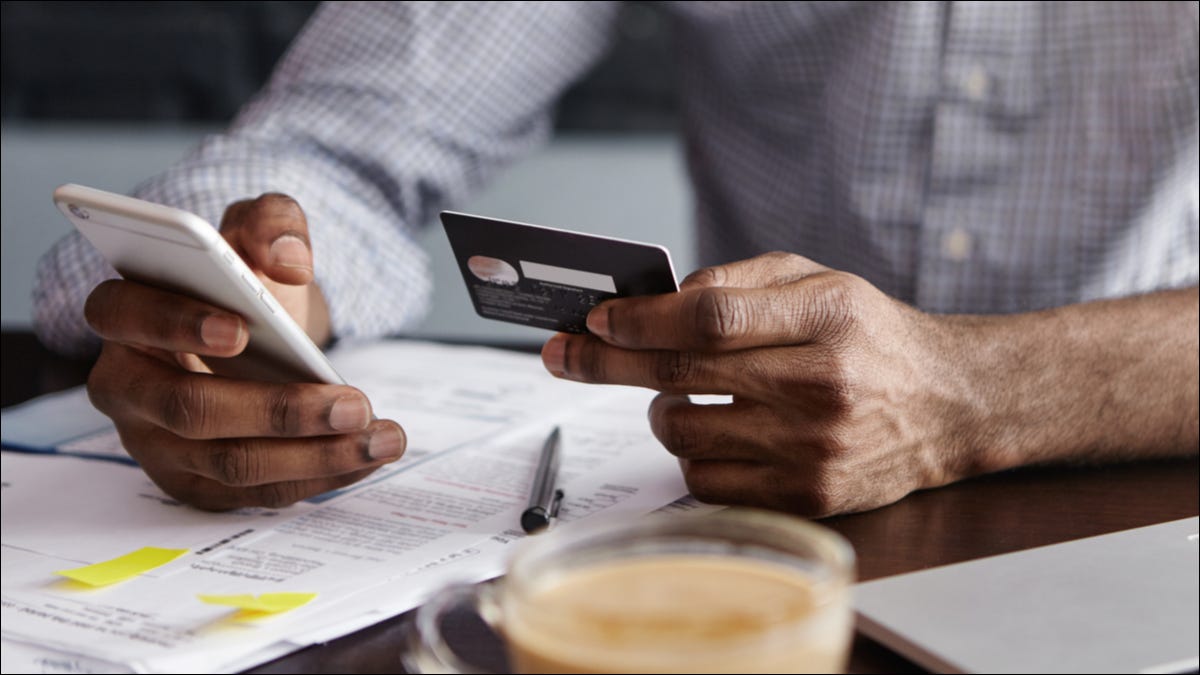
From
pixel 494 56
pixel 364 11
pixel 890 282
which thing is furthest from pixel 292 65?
pixel 890 282

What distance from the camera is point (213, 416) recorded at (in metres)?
0.68

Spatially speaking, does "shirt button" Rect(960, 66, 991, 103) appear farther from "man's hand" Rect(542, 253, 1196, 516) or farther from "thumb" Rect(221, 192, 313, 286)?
"thumb" Rect(221, 192, 313, 286)

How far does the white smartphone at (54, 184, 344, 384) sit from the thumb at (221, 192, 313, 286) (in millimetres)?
68

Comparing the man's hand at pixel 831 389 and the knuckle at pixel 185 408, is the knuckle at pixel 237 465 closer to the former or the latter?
the knuckle at pixel 185 408

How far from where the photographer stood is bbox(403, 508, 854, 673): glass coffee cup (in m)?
0.34

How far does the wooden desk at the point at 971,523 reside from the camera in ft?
1.65

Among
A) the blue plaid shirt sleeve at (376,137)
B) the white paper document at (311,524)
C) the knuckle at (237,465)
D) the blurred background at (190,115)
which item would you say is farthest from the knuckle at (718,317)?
the blurred background at (190,115)

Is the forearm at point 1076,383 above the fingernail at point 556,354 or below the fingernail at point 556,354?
below

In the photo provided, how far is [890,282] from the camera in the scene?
3.87 ft

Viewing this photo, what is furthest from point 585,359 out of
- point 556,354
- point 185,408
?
point 185,408

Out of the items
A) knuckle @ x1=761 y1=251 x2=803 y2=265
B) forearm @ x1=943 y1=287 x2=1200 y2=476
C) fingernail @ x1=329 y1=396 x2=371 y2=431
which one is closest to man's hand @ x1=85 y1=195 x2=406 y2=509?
fingernail @ x1=329 y1=396 x2=371 y2=431

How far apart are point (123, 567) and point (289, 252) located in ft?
0.78

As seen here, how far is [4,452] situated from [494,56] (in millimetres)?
607

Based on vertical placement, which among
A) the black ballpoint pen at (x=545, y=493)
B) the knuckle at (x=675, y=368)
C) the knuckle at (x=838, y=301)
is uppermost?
the knuckle at (x=838, y=301)
